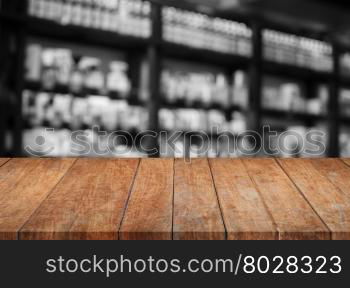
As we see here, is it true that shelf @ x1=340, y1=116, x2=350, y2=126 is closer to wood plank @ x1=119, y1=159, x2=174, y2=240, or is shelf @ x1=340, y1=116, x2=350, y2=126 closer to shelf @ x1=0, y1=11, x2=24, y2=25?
shelf @ x1=0, y1=11, x2=24, y2=25

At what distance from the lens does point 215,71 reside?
440 cm

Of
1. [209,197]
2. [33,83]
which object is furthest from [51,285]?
[33,83]

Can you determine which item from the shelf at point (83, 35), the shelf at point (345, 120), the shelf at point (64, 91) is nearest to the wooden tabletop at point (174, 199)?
the shelf at point (64, 91)

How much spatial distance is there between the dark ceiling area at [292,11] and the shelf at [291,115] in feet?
2.27

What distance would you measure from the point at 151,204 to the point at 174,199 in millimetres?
79

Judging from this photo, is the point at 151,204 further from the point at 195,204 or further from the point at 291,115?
the point at 291,115

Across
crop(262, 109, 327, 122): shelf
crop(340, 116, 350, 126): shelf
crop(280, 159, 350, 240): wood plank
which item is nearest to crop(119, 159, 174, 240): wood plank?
crop(280, 159, 350, 240): wood plank

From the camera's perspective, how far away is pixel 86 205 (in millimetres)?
1475

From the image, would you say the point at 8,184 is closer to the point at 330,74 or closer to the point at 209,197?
the point at 209,197

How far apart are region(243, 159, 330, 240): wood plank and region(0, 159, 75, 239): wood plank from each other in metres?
0.61

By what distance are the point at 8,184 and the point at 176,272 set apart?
67 cm

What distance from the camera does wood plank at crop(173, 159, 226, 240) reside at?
1.28m

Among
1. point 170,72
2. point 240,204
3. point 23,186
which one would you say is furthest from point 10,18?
point 240,204

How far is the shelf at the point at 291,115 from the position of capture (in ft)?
14.5
